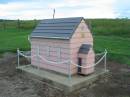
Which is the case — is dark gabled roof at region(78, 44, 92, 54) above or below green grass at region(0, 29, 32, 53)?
above

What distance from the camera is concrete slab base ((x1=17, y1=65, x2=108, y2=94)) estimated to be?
25.8ft

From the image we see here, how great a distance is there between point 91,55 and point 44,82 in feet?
6.69

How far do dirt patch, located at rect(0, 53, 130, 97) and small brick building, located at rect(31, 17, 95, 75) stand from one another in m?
0.85

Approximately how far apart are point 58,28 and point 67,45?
1031 millimetres

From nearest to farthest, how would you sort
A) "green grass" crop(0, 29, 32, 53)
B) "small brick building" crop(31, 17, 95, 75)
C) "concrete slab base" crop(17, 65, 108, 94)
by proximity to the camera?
"concrete slab base" crop(17, 65, 108, 94)
"small brick building" crop(31, 17, 95, 75)
"green grass" crop(0, 29, 32, 53)

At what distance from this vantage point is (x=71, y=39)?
8547 millimetres

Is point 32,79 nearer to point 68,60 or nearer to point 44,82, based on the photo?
point 44,82

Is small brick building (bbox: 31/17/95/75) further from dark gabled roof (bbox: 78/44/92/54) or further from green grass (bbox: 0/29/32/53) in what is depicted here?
green grass (bbox: 0/29/32/53)

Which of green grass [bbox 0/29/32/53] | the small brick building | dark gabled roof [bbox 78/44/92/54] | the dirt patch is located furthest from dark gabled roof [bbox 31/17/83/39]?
green grass [bbox 0/29/32/53]

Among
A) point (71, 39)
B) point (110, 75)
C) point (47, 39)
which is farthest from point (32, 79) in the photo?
point (110, 75)

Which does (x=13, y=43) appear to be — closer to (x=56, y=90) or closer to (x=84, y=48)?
(x=84, y=48)

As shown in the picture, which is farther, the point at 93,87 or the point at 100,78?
the point at 100,78

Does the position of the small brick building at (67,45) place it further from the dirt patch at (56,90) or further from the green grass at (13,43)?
the green grass at (13,43)

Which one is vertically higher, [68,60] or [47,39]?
[47,39]
